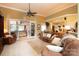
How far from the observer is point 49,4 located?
9.19 ft

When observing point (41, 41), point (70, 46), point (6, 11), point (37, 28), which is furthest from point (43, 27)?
point (6, 11)

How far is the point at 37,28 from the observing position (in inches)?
114

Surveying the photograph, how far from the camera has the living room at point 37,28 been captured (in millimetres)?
2764

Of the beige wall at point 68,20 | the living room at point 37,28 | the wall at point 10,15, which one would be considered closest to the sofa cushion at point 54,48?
the living room at point 37,28

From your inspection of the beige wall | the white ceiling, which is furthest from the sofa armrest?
the white ceiling

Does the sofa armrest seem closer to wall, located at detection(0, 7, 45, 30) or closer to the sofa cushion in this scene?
Result: the sofa cushion

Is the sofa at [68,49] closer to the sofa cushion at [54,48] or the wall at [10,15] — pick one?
the sofa cushion at [54,48]

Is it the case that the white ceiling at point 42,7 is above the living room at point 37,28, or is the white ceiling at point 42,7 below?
above

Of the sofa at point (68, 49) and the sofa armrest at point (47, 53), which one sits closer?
the sofa at point (68, 49)

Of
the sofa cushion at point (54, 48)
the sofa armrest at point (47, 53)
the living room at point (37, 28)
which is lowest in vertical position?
the sofa armrest at point (47, 53)

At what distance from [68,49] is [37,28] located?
87 centimetres

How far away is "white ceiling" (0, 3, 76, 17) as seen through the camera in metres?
2.76

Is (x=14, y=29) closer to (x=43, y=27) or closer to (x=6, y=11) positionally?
(x=6, y=11)

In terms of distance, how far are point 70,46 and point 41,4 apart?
1.17 metres
